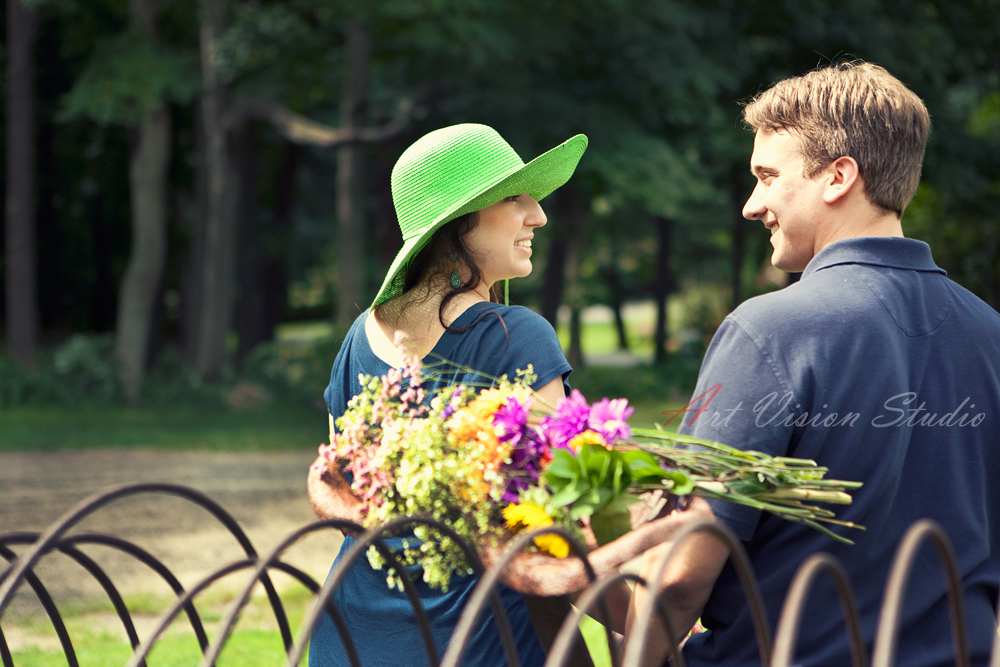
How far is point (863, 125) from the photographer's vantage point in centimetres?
167

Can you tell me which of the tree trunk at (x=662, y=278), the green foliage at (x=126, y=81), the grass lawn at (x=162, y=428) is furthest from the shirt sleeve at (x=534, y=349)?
the tree trunk at (x=662, y=278)

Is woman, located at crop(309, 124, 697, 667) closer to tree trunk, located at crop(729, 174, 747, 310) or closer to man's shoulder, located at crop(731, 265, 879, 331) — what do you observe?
man's shoulder, located at crop(731, 265, 879, 331)

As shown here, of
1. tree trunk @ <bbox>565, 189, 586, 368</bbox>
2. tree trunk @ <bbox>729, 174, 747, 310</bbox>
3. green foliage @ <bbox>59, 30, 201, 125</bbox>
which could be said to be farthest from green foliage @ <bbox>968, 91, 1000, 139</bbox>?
green foliage @ <bbox>59, 30, 201, 125</bbox>

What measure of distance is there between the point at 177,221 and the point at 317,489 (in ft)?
62.3

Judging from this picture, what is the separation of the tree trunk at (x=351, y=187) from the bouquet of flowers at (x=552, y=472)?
11.5 metres

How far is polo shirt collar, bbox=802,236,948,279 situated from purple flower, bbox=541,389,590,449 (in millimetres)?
525

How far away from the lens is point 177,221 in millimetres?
19625

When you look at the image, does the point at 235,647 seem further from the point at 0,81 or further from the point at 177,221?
the point at 177,221

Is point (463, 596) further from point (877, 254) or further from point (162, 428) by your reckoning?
point (162, 428)

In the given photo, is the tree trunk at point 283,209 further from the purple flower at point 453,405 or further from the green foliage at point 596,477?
the green foliage at point 596,477

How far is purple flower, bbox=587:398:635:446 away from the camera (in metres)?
1.48

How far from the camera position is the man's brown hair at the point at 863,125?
66.1 inches

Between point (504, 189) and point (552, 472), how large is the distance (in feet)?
2.55

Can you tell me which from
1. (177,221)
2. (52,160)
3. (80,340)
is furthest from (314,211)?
(80,340)
